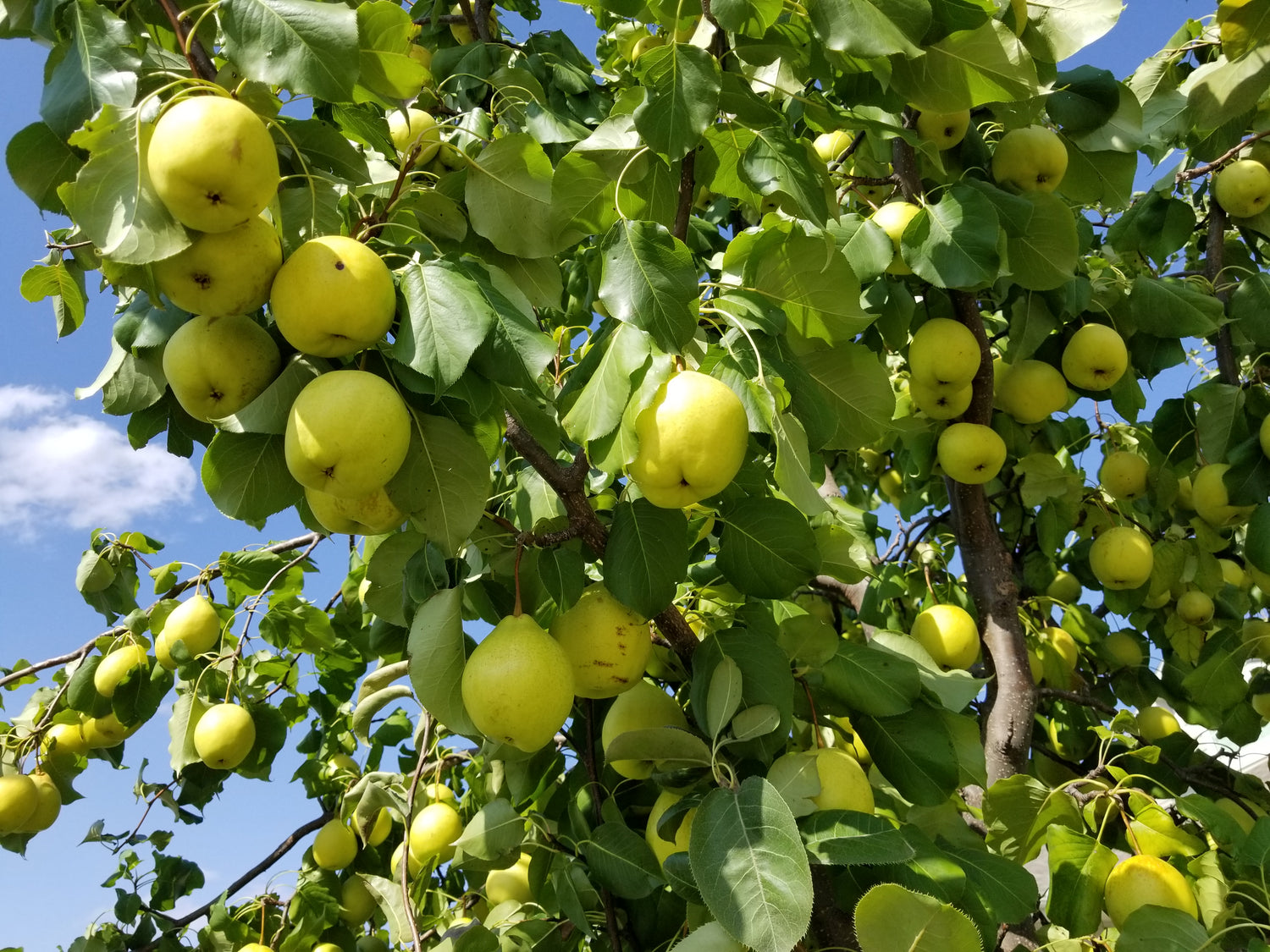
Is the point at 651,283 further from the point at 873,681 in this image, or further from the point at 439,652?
the point at 873,681

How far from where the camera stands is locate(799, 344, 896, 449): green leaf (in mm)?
1992

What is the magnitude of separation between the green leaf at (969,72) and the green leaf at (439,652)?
4.48ft

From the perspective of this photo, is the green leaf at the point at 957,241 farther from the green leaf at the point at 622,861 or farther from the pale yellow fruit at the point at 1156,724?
the pale yellow fruit at the point at 1156,724

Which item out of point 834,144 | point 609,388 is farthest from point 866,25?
point 834,144

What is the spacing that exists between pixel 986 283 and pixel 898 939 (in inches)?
64.9

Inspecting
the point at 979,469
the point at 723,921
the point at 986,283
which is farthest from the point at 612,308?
the point at 979,469

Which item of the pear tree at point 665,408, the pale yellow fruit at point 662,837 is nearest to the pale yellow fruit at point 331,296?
the pear tree at point 665,408

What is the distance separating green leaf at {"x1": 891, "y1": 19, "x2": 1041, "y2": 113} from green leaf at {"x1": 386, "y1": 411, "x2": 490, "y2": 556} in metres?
1.18

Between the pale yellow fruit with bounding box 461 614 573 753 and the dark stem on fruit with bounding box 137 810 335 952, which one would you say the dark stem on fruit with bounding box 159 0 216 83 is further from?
the dark stem on fruit with bounding box 137 810 335 952

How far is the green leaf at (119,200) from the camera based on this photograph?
1.33 m

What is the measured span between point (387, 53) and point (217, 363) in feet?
2.17

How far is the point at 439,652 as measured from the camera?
5.53 ft

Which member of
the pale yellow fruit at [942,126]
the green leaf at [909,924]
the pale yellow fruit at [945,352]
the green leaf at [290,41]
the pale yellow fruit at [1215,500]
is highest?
the green leaf at [290,41]

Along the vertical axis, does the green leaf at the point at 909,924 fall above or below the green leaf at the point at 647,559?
below
